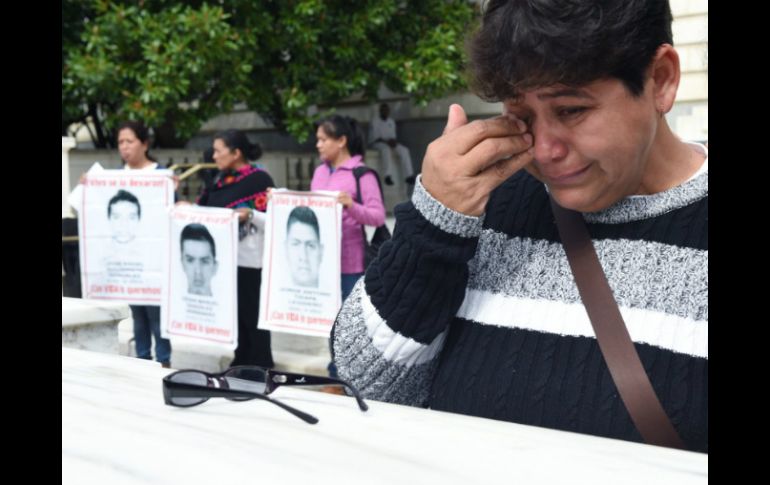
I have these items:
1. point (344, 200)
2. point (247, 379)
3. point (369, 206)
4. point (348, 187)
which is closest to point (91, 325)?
point (247, 379)

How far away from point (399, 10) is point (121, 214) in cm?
947

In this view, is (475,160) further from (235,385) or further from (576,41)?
(235,385)

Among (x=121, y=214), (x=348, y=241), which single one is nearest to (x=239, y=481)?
(x=348, y=241)

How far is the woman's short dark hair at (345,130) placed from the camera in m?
6.77

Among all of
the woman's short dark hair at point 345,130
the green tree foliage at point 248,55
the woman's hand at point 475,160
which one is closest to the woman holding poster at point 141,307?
the woman's short dark hair at point 345,130

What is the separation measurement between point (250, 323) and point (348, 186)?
1.30m

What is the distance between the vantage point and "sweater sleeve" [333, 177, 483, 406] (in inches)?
69.8

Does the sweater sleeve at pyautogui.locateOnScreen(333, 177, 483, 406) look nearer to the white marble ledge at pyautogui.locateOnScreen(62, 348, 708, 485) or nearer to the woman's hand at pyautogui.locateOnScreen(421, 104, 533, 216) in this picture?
the woman's hand at pyautogui.locateOnScreen(421, 104, 533, 216)

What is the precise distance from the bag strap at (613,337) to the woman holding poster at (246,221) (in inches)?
205

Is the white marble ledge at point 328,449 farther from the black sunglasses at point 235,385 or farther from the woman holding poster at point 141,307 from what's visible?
the woman holding poster at point 141,307

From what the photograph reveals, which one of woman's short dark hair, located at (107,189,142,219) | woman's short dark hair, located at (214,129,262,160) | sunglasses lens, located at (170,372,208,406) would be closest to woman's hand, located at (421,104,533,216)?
sunglasses lens, located at (170,372,208,406)

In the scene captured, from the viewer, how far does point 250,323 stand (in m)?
7.00
